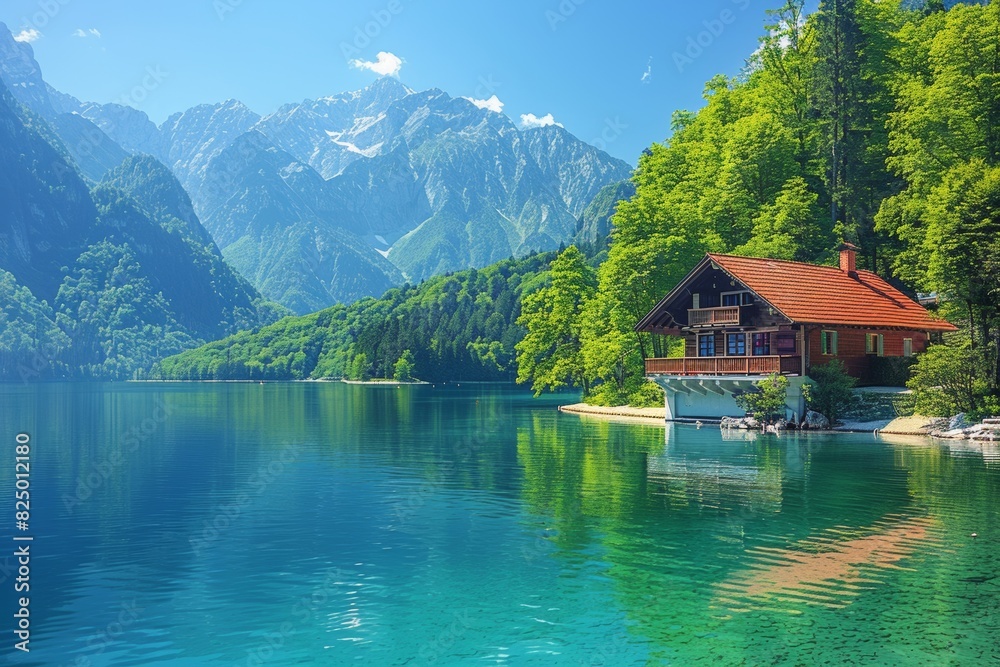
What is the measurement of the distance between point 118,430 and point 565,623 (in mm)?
63056

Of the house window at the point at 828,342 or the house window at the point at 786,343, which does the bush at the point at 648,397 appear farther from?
the house window at the point at 828,342

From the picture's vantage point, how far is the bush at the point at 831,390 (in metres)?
58.4

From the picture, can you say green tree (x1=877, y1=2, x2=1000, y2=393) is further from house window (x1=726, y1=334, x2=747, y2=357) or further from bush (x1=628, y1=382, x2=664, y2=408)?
bush (x1=628, y1=382, x2=664, y2=408)

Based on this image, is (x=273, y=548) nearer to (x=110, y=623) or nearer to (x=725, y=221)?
(x=110, y=623)

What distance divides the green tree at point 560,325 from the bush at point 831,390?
124 feet

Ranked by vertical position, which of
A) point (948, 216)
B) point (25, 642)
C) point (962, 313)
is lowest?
point (25, 642)

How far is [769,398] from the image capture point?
194 feet

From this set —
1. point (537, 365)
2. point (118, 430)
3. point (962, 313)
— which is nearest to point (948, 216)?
point (962, 313)

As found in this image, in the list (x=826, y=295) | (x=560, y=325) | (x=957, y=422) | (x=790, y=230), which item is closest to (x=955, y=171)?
(x=826, y=295)

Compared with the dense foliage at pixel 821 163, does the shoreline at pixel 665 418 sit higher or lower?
lower

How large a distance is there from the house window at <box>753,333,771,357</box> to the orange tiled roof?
3.50 metres

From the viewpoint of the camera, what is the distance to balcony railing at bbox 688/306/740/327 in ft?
206

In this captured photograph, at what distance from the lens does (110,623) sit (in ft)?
55.6

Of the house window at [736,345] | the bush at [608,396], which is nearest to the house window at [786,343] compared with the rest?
the house window at [736,345]
